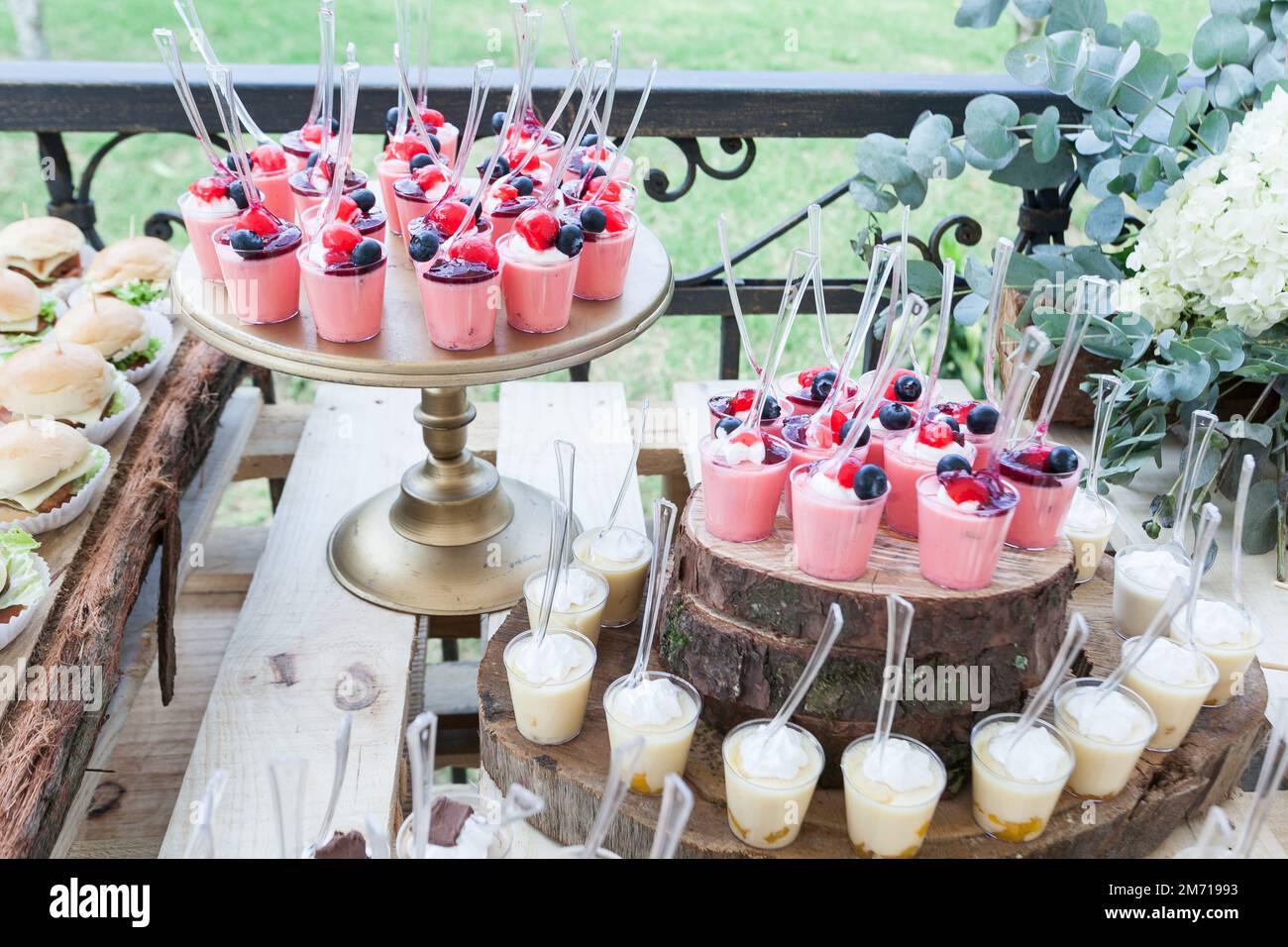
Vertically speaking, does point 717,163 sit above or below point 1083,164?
below

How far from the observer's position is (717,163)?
511cm

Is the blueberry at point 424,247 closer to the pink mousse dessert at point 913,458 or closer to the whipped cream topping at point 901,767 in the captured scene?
the pink mousse dessert at point 913,458

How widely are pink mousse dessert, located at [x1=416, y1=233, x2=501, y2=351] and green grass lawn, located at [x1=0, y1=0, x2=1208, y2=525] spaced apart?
6.75ft

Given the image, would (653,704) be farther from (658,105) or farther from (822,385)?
(658,105)

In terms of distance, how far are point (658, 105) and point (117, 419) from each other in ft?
3.72

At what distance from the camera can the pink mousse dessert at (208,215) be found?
176 cm

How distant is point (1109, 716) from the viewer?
1.33 m

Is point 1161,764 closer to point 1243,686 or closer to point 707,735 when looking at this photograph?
point 1243,686

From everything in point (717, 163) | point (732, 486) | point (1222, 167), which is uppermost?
point (1222, 167)

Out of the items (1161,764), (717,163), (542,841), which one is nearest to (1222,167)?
(1161,764)

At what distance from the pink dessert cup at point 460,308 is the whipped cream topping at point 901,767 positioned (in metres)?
0.73

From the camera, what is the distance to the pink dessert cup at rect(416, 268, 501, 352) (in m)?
1.53
